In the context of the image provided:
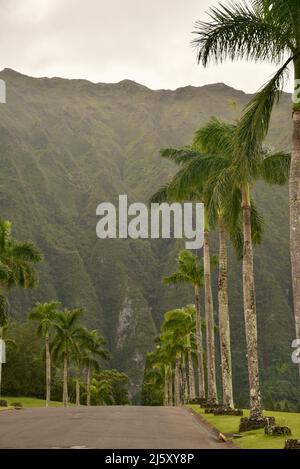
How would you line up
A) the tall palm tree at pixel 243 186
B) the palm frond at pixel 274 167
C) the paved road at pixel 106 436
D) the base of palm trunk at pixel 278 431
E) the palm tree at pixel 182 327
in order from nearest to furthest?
the paved road at pixel 106 436
the base of palm trunk at pixel 278 431
the tall palm tree at pixel 243 186
the palm frond at pixel 274 167
the palm tree at pixel 182 327

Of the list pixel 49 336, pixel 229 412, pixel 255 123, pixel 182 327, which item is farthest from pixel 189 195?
pixel 49 336

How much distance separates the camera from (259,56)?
19.4 meters

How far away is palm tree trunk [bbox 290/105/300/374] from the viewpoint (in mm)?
17031

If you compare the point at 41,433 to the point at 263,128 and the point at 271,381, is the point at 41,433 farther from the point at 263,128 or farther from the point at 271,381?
the point at 271,381

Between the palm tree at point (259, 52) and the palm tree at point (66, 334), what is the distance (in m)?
61.6

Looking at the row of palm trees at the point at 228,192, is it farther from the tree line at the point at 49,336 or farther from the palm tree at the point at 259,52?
the tree line at the point at 49,336

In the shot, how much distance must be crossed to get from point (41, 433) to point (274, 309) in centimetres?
17124

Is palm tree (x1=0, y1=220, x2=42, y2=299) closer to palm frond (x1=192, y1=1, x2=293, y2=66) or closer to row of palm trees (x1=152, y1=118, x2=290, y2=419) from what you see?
row of palm trees (x1=152, y1=118, x2=290, y2=419)

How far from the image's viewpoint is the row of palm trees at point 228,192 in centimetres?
2451

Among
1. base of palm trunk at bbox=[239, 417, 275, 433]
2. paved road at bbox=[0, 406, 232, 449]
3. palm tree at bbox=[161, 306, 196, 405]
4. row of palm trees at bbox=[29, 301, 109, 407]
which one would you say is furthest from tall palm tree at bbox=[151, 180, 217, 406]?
row of palm trees at bbox=[29, 301, 109, 407]

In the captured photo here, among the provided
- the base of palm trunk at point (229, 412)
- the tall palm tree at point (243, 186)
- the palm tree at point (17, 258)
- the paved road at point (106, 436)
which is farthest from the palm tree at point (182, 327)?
the paved road at point (106, 436)

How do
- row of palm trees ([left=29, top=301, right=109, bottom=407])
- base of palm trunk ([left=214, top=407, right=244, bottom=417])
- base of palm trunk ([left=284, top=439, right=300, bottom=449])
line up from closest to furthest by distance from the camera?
base of palm trunk ([left=284, top=439, right=300, bottom=449]), base of palm trunk ([left=214, top=407, right=244, bottom=417]), row of palm trees ([left=29, top=301, right=109, bottom=407])

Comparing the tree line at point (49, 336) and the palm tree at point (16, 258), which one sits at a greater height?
Answer: the palm tree at point (16, 258)

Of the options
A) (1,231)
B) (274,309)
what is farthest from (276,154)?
(274,309)
